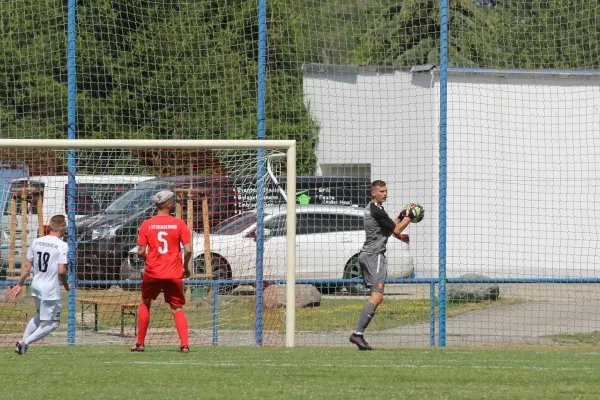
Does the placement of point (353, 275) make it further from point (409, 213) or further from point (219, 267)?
point (409, 213)

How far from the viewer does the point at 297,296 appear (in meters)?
15.2

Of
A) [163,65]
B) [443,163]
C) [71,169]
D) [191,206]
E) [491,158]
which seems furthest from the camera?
[491,158]

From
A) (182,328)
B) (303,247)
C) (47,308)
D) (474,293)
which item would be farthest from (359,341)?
(303,247)

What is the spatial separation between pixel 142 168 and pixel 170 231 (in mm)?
3072

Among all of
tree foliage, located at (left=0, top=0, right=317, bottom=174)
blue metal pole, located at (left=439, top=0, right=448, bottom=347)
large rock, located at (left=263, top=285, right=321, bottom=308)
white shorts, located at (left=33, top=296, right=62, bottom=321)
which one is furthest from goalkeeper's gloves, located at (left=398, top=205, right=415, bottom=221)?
white shorts, located at (left=33, top=296, right=62, bottom=321)

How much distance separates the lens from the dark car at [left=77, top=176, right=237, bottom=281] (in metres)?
13.3

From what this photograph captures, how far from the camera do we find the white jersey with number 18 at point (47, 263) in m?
10.7

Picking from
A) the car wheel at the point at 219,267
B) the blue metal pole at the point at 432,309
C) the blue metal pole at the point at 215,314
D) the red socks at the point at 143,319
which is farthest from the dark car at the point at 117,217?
the blue metal pole at the point at 432,309

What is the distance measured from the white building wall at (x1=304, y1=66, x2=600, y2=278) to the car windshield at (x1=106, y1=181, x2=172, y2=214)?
2.68m

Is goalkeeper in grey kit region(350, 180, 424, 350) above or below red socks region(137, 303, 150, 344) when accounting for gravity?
above

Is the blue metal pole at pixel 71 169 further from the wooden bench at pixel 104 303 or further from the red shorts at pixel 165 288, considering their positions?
the red shorts at pixel 165 288

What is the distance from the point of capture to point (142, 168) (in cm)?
1366

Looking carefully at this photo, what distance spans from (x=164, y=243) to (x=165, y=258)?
0.16m

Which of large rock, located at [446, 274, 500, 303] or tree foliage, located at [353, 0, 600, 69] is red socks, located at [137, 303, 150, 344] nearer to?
large rock, located at [446, 274, 500, 303]
